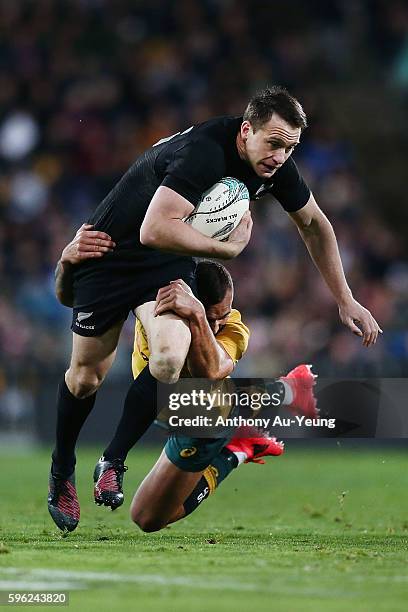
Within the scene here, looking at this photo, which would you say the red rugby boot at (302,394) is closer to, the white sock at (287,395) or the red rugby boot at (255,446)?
the white sock at (287,395)

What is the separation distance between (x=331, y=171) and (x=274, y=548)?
34.2 ft

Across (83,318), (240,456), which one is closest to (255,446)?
(240,456)

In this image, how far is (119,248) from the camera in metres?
7.05

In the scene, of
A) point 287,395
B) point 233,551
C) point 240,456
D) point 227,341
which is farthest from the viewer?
point 240,456

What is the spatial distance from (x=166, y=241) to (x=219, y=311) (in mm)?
1036

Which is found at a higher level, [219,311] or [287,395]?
[219,311]

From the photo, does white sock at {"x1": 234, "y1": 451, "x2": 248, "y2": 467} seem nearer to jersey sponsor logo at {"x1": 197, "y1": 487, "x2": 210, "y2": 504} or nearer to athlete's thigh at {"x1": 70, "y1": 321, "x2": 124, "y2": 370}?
jersey sponsor logo at {"x1": 197, "y1": 487, "x2": 210, "y2": 504}

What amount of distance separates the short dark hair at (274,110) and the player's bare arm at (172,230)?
0.59 meters

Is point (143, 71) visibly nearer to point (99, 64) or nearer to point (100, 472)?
point (99, 64)

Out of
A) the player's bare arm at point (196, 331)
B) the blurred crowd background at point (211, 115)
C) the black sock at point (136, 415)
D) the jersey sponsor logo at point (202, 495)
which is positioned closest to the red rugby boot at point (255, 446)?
the jersey sponsor logo at point (202, 495)

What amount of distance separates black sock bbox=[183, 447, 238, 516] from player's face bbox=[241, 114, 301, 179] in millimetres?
1790

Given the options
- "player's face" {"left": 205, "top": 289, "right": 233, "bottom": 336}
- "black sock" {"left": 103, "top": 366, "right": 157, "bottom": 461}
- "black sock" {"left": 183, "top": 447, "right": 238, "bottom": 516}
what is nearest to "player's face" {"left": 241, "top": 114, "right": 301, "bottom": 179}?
"player's face" {"left": 205, "top": 289, "right": 233, "bottom": 336}

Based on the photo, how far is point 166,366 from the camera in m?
6.57

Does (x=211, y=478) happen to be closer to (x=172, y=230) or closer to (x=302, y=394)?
(x=302, y=394)
